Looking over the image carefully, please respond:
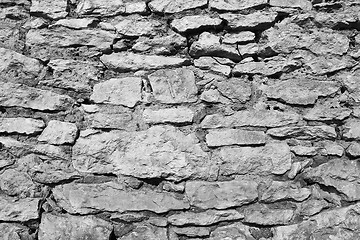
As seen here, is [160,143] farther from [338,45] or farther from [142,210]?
[338,45]

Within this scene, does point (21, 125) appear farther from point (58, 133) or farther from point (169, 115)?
point (169, 115)

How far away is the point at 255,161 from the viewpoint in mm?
1836

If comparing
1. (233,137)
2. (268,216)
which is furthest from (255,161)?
(268,216)

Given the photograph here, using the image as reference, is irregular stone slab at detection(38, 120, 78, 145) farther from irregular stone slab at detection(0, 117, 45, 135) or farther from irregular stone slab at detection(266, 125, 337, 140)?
irregular stone slab at detection(266, 125, 337, 140)

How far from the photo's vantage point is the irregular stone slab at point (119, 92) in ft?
6.19

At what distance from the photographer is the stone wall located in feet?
5.90

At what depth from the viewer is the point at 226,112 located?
1.87m

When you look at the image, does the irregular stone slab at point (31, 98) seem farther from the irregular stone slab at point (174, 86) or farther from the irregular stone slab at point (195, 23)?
the irregular stone slab at point (195, 23)

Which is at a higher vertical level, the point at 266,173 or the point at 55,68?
the point at 55,68

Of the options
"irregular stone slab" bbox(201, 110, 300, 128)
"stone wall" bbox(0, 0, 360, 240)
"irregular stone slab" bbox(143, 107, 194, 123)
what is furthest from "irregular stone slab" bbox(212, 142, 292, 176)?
"irregular stone slab" bbox(143, 107, 194, 123)

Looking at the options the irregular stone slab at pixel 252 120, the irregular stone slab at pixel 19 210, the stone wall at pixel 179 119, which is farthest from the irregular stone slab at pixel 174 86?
the irregular stone slab at pixel 19 210

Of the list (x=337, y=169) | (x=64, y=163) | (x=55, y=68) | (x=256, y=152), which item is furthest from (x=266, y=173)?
(x=55, y=68)

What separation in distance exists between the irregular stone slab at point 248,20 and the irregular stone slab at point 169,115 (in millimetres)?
464

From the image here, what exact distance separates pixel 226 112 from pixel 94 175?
26.7 inches
